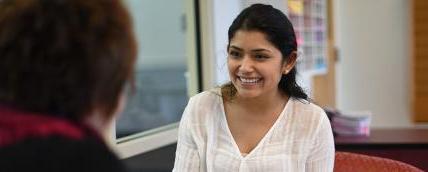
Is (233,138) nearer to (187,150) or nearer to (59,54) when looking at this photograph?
(187,150)

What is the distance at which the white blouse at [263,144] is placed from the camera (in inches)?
68.1

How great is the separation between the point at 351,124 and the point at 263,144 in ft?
3.64

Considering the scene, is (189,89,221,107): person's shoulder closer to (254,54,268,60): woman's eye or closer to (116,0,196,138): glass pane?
(254,54,268,60): woman's eye

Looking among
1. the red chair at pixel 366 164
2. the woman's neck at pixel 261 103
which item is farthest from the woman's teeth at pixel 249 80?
the red chair at pixel 366 164

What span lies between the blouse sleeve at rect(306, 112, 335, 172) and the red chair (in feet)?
0.58

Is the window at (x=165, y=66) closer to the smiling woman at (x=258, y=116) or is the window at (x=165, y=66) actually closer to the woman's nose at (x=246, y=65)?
the smiling woman at (x=258, y=116)

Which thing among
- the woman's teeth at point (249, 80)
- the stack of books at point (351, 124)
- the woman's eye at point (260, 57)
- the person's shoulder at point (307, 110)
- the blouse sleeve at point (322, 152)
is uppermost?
the woman's eye at point (260, 57)

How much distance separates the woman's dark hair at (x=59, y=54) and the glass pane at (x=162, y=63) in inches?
74.8

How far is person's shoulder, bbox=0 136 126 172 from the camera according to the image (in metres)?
0.75

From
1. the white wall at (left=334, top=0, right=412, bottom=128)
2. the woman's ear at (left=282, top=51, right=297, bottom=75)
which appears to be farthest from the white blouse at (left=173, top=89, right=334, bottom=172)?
the white wall at (left=334, top=0, right=412, bottom=128)

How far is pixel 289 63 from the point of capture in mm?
1819

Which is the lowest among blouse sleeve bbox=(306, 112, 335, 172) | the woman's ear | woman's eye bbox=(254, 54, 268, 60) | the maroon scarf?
blouse sleeve bbox=(306, 112, 335, 172)

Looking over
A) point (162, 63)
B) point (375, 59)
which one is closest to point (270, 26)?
point (162, 63)

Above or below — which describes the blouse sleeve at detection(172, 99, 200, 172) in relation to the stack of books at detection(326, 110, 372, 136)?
above
